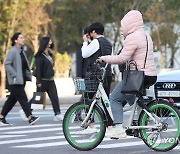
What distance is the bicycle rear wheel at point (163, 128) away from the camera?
9.70 meters

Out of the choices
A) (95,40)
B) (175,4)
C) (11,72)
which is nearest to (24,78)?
(11,72)

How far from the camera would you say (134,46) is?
389 inches

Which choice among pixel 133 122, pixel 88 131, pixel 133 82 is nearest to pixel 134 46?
pixel 133 82

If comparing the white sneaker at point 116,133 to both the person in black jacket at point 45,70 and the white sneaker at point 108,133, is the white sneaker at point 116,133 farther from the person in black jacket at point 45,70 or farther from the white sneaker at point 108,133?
the person in black jacket at point 45,70

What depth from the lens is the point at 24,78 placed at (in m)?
15.1

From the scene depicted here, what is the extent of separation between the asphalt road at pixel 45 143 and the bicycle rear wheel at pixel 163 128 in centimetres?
20

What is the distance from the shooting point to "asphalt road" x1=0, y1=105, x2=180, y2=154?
34.2 ft

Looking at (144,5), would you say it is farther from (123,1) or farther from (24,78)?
(24,78)

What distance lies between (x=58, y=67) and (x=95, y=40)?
22.1 meters

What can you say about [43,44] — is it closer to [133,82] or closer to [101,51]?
Answer: [101,51]

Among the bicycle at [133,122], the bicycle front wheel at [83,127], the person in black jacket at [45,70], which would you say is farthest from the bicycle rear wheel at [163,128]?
the person in black jacket at [45,70]

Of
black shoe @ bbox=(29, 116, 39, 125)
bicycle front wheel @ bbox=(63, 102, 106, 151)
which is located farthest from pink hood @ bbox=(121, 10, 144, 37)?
black shoe @ bbox=(29, 116, 39, 125)

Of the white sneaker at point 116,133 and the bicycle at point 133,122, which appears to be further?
the white sneaker at point 116,133

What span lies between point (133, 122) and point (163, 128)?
461mm
